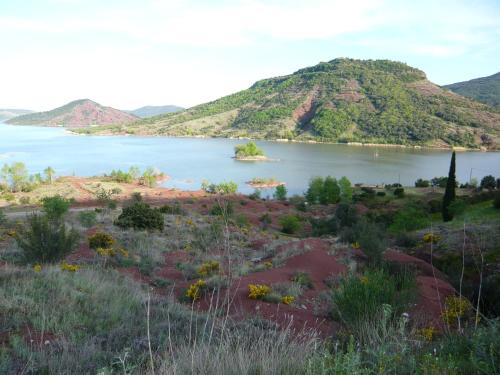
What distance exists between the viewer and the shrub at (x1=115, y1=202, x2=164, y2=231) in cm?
1742

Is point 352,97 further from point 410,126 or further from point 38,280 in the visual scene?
point 38,280

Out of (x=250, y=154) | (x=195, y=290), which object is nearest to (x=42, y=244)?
(x=195, y=290)

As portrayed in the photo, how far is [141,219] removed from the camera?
17.5 meters

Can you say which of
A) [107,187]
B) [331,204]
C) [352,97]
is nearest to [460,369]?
[331,204]

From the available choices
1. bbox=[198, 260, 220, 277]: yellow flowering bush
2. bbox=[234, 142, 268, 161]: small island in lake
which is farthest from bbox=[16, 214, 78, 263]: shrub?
bbox=[234, 142, 268, 161]: small island in lake

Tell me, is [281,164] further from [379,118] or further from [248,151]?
[379,118]

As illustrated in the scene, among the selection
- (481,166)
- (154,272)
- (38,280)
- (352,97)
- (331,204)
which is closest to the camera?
(38,280)

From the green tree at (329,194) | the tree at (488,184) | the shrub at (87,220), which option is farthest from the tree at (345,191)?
the shrub at (87,220)

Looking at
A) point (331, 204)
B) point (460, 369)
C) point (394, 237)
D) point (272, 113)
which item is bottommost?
point (331, 204)

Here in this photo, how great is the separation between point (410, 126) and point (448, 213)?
125734mm

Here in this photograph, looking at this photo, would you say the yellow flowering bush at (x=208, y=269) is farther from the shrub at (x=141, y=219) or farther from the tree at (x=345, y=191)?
Result: the tree at (x=345, y=191)

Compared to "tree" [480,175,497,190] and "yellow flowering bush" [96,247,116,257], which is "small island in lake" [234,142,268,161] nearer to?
"tree" [480,175,497,190]

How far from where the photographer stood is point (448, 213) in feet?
86.0

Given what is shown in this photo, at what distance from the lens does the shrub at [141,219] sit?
17.4 m
